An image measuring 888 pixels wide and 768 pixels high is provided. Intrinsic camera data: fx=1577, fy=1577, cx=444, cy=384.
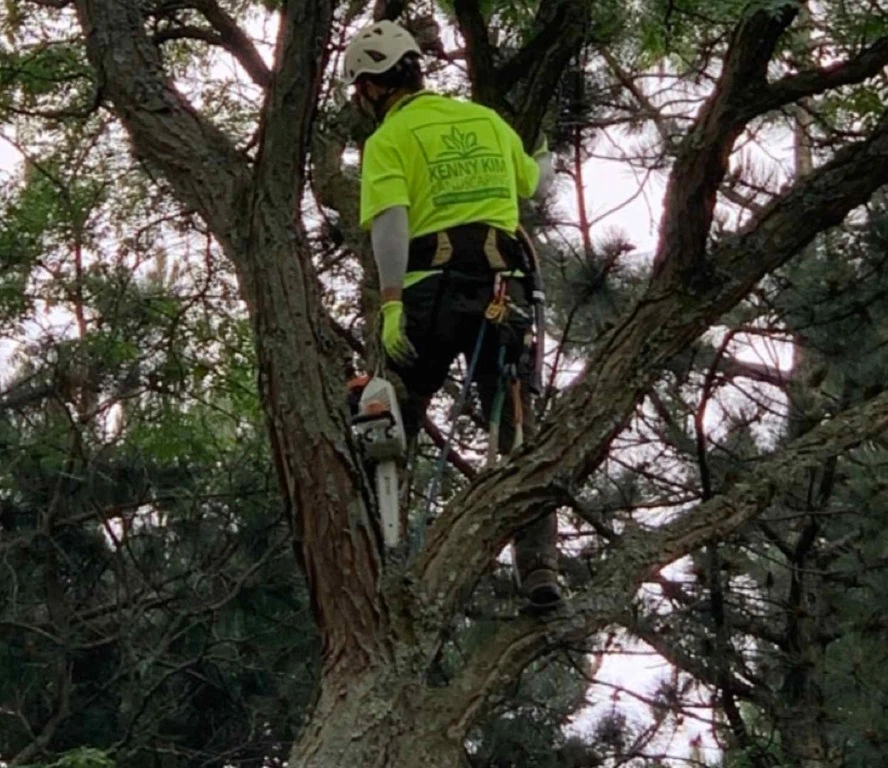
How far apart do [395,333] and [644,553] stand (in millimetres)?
760

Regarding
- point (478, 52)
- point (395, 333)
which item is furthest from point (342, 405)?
point (478, 52)

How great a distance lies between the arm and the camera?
3.62 m

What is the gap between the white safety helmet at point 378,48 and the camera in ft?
12.4

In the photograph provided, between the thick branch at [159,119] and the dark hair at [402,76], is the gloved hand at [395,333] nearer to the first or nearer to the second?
the thick branch at [159,119]

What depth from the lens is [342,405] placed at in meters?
3.25

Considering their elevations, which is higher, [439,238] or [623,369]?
[439,238]

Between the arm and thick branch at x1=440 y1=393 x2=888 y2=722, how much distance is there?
2.60ft

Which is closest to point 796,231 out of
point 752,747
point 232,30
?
point 752,747

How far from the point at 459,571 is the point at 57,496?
3.15m

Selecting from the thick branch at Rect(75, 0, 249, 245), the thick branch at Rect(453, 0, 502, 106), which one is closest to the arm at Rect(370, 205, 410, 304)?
the thick branch at Rect(75, 0, 249, 245)

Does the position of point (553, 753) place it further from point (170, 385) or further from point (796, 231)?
point (796, 231)

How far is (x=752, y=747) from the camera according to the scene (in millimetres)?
4484

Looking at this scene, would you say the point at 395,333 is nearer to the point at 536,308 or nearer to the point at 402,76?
the point at 536,308

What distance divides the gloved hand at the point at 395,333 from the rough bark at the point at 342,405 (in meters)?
0.33
